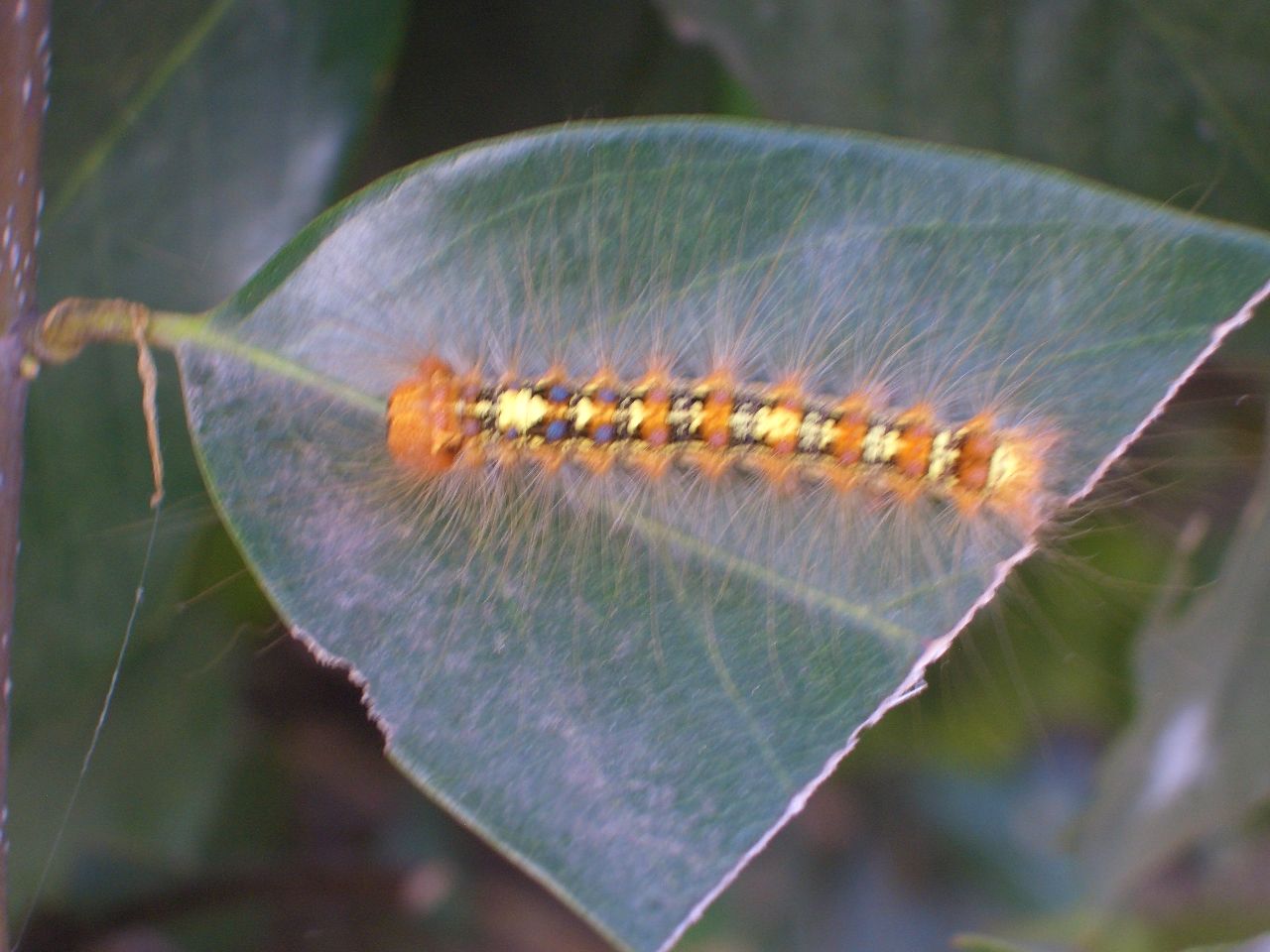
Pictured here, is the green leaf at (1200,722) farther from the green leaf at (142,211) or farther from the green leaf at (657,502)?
the green leaf at (142,211)

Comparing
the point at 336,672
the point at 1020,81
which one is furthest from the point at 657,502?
the point at 336,672

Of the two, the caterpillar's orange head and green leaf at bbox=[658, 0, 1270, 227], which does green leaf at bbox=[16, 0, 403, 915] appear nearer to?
the caterpillar's orange head

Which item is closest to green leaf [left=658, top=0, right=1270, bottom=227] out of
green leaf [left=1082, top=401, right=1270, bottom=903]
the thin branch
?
green leaf [left=1082, top=401, right=1270, bottom=903]

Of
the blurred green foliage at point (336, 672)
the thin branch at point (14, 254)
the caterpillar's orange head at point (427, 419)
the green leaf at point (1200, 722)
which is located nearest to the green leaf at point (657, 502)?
the caterpillar's orange head at point (427, 419)

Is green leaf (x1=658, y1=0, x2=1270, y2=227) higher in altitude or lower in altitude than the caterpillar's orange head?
higher

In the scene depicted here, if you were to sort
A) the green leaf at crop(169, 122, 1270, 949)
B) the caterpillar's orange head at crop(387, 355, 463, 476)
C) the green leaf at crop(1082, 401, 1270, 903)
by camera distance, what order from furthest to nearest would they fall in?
the green leaf at crop(1082, 401, 1270, 903) < the caterpillar's orange head at crop(387, 355, 463, 476) < the green leaf at crop(169, 122, 1270, 949)

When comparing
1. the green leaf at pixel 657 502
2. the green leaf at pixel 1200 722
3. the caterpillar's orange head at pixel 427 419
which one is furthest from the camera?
the green leaf at pixel 1200 722

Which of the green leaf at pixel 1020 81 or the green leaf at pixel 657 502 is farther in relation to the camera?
the green leaf at pixel 1020 81

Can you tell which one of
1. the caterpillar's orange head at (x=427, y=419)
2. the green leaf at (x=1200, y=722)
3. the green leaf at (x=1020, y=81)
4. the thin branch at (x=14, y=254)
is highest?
the green leaf at (x=1020, y=81)
